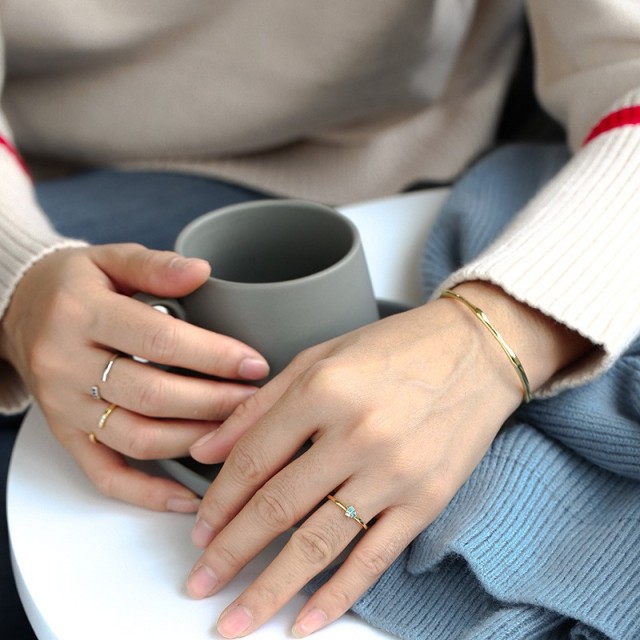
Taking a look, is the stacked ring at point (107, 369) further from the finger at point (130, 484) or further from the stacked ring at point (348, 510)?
the stacked ring at point (348, 510)

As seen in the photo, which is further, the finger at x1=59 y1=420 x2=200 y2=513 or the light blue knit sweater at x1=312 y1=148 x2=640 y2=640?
the finger at x1=59 y1=420 x2=200 y2=513

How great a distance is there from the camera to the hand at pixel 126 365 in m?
0.58

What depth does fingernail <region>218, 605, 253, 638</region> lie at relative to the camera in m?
0.49

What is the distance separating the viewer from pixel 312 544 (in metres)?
0.51

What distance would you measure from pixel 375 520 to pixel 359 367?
0.10 m

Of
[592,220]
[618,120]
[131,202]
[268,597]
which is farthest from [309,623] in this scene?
[131,202]

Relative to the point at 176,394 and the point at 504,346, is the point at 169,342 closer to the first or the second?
the point at 176,394

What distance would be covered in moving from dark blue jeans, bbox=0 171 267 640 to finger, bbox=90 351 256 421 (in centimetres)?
37

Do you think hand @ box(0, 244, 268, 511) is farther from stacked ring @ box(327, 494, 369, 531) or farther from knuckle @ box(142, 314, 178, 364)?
stacked ring @ box(327, 494, 369, 531)

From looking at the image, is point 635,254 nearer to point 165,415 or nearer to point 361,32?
point 165,415

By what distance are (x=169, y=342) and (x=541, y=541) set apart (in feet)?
0.88

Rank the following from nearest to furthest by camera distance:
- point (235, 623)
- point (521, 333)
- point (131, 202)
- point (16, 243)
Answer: point (235, 623)
point (521, 333)
point (16, 243)
point (131, 202)

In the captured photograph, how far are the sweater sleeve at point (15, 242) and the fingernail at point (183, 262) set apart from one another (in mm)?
186

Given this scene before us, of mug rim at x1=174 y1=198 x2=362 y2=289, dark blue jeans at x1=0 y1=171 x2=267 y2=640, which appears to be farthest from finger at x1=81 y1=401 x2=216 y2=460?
dark blue jeans at x1=0 y1=171 x2=267 y2=640
